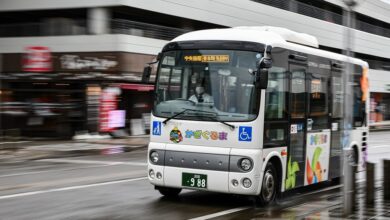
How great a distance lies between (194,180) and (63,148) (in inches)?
590

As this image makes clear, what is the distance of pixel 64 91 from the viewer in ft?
98.6

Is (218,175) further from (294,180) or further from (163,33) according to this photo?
(163,33)

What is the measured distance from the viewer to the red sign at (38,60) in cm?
3070

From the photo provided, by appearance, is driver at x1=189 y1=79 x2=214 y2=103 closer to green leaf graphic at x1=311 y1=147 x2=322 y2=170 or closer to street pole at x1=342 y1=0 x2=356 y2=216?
street pole at x1=342 y1=0 x2=356 y2=216

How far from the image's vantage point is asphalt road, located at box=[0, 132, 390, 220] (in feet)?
28.7

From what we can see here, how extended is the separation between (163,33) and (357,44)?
1236 inches

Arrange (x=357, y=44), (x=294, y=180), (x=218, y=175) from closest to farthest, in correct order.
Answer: (x=218, y=175) → (x=294, y=180) → (x=357, y=44)

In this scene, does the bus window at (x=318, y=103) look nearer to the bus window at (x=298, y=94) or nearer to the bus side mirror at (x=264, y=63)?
the bus window at (x=298, y=94)

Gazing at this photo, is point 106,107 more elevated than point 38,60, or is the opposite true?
point 38,60

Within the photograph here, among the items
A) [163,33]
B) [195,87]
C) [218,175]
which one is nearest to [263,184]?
[218,175]

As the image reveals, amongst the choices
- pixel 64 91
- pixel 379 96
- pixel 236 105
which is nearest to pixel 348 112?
pixel 236 105

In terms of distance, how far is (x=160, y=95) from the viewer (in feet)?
33.1

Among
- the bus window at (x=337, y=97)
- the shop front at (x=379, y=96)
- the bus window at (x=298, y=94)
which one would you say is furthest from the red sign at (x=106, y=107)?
the shop front at (x=379, y=96)

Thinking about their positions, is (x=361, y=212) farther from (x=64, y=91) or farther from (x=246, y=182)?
(x=64, y=91)
